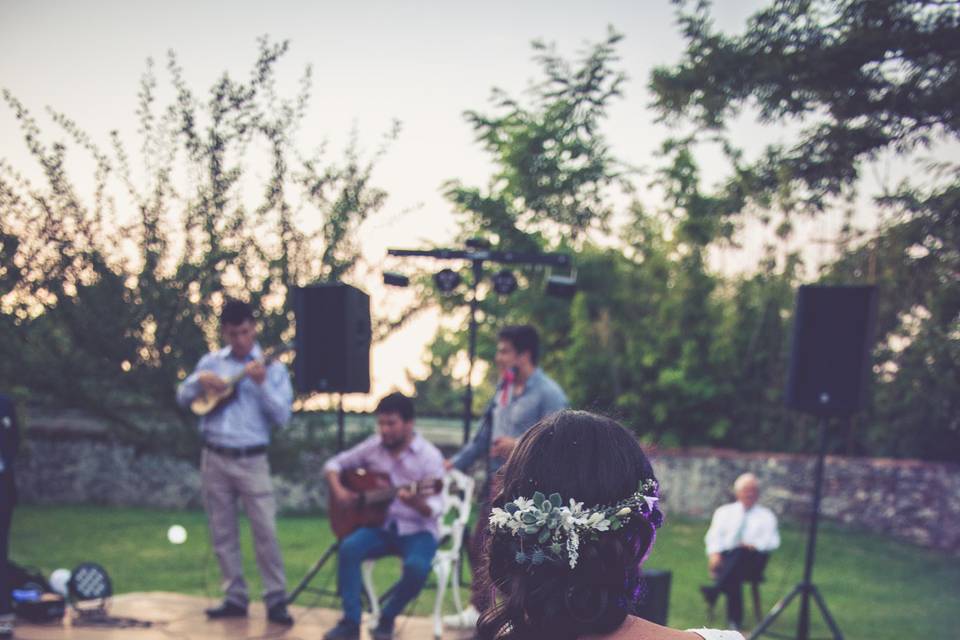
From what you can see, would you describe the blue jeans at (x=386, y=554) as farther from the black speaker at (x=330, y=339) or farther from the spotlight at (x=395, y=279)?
the spotlight at (x=395, y=279)

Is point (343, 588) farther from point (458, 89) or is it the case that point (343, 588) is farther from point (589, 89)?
point (458, 89)

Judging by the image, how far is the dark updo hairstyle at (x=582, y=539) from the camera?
142 cm

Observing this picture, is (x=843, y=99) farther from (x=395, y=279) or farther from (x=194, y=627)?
(x=194, y=627)

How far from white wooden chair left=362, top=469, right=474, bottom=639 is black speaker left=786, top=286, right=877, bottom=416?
6.56 feet

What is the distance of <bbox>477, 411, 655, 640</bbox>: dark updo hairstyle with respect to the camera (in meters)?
1.42

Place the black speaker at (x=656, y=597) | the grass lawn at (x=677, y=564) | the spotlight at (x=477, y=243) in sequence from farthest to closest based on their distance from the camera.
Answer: the grass lawn at (x=677, y=564)
the spotlight at (x=477, y=243)
the black speaker at (x=656, y=597)

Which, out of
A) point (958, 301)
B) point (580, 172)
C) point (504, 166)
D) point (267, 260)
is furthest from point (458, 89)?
point (958, 301)

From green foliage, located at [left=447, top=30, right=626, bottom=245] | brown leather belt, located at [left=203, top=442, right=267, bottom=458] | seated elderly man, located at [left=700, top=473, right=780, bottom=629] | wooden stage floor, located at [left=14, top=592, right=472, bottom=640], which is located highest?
green foliage, located at [left=447, top=30, right=626, bottom=245]

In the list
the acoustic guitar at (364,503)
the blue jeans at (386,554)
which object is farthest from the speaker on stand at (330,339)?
the blue jeans at (386,554)

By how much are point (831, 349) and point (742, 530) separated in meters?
1.83

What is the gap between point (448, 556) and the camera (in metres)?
4.79

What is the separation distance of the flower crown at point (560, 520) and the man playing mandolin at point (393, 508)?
311cm

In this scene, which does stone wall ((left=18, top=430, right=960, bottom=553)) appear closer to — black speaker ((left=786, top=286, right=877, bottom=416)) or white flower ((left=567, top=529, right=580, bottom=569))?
black speaker ((left=786, top=286, right=877, bottom=416))

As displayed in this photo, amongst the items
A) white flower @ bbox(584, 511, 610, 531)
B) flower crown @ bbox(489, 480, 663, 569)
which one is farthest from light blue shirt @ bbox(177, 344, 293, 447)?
white flower @ bbox(584, 511, 610, 531)
